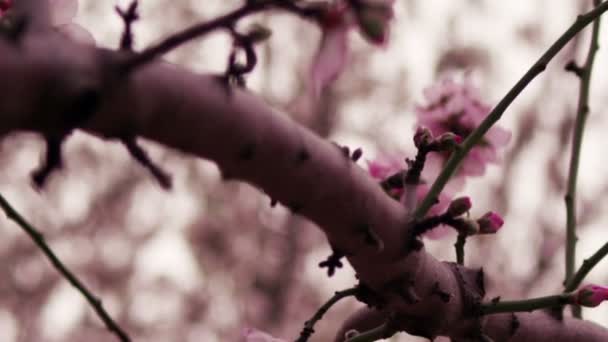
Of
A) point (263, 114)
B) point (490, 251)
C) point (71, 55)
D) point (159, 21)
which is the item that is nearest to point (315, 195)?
point (263, 114)

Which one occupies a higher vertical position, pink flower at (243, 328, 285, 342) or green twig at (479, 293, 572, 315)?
green twig at (479, 293, 572, 315)

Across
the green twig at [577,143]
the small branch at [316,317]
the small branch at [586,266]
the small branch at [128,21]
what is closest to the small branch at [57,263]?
the small branch at [316,317]

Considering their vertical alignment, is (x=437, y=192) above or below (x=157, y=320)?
above

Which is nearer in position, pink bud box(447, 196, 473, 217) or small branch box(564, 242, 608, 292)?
pink bud box(447, 196, 473, 217)

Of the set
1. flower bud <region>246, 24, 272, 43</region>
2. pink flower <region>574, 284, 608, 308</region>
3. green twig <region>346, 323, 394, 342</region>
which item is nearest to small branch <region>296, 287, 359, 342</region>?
green twig <region>346, 323, 394, 342</region>

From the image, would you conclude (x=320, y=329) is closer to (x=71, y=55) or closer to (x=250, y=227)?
(x=250, y=227)

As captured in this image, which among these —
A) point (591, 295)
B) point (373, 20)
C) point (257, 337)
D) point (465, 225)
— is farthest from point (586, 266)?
point (373, 20)

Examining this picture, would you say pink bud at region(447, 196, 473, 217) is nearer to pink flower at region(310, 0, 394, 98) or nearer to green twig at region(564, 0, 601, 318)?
pink flower at region(310, 0, 394, 98)

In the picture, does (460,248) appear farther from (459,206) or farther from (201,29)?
(201,29)
